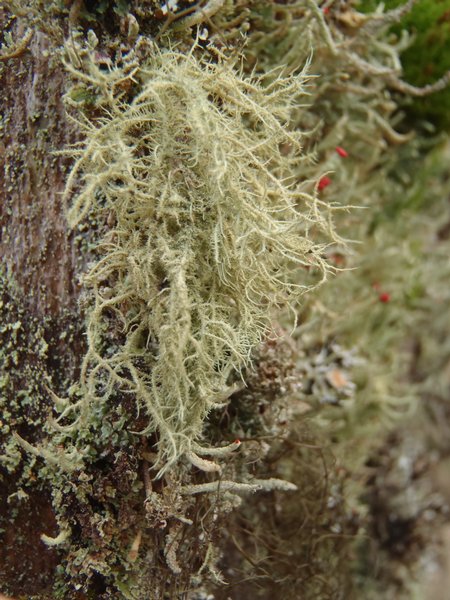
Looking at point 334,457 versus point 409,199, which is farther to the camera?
point 409,199

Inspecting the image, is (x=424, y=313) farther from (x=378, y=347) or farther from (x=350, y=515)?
(x=350, y=515)

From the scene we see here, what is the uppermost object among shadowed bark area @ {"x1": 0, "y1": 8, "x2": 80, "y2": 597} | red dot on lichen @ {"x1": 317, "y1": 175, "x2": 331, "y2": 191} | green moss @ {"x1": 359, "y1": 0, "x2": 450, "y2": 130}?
green moss @ {"x1": 359, "y1": 0, "x2": 450, "y2": 130}

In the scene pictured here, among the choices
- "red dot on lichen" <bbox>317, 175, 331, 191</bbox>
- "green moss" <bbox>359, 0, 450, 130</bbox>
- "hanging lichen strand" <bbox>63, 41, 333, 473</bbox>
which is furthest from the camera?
"green moss" <bbox>359, 0, 450, 130</bbox>

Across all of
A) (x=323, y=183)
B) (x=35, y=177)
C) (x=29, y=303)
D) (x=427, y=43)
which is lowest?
(x=29, y=303)

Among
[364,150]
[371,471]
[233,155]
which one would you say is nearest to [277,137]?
[233,155]

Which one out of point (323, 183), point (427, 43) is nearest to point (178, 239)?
point (323, 183)

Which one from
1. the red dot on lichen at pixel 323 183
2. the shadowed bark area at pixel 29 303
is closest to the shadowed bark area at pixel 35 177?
the shadowed bark area at pixel 29 303

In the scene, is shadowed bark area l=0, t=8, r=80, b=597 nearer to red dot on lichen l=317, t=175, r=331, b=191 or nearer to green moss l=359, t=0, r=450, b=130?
red dot on lichen l=317, t=175, r=331, b=191

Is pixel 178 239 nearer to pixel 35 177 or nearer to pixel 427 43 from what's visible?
pixel 35 177

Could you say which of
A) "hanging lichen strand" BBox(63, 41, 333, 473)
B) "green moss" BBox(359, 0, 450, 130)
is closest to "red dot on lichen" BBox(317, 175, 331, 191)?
"hanging lichen strand" BBox(63, 41, 333, 473)
